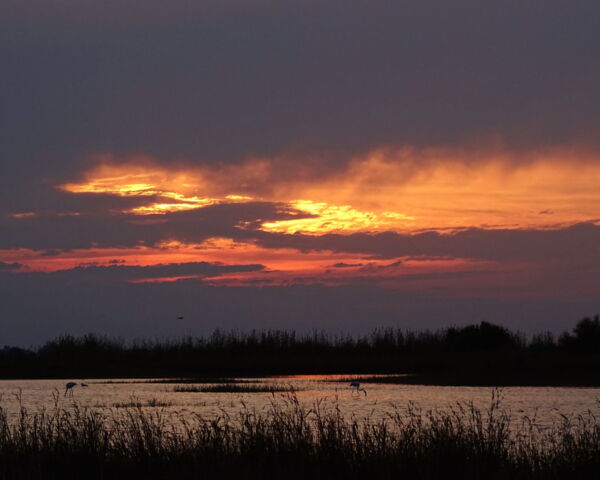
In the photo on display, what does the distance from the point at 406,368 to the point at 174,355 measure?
635 inches

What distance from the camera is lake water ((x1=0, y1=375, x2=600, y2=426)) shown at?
25273 millimetres

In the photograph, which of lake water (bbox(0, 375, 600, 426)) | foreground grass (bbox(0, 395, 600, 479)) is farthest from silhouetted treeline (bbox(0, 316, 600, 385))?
foreground grass (bbox(0, 395, 600, 479))

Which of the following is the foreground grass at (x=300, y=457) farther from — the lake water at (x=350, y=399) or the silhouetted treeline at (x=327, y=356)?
the silhouetted treeline at (x=327, y=356)

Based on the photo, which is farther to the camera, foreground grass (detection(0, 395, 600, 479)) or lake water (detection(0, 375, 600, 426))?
lake water (detection(0, 375, 600, 426))

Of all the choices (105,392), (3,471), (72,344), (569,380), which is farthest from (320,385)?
(3,471)

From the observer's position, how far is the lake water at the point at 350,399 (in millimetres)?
25273

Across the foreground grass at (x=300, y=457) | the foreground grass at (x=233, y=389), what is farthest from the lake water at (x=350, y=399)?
the foreground grass at (x=300, y=457)

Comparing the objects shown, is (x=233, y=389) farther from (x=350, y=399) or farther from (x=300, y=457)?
(x=300, y=457)

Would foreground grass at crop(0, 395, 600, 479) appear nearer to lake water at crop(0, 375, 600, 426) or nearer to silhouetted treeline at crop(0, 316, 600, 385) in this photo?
lake water at crop(0, 375, 600, 426)

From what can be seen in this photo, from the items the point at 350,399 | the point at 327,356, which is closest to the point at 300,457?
the point at 350,399

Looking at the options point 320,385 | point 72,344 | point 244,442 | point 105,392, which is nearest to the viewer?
point 244,442

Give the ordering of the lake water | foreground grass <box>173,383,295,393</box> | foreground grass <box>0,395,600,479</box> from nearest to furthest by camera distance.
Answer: foreground grass <box>0,395,600,479</box> → the lake water → foreground grass <box>173,383,295,393</box>

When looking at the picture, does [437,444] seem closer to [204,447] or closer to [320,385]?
[204,447]

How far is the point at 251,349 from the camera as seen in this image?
2290 inches
